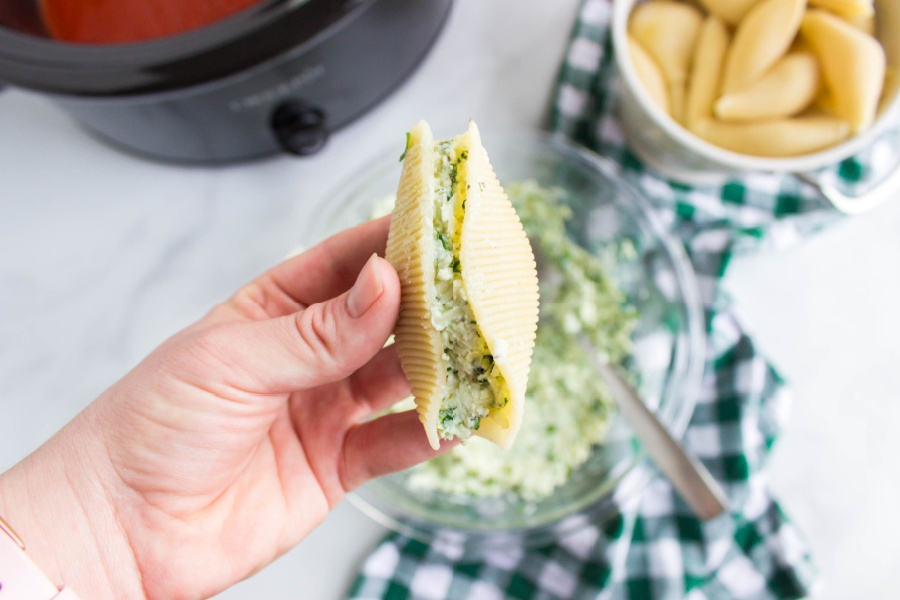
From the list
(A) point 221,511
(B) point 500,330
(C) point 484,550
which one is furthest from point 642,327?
(A) point 221,511

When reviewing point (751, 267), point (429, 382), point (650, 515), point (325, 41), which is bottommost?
point (650, 515)

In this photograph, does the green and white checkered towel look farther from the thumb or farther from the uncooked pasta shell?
the thumb

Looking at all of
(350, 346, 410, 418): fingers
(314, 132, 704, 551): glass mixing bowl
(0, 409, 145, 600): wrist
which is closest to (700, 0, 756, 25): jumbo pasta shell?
(314, 132, 704, 551): glass mixing bowl

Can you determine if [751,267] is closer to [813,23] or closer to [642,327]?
[642,327]

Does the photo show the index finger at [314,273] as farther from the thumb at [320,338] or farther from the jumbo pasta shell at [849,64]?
the jumbo pasta shell at [849,64]

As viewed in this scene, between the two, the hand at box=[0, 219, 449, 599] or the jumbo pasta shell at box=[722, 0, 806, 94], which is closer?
the hand at box=[0, 219, 449, 599]

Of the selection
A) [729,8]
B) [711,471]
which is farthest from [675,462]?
[729,8]

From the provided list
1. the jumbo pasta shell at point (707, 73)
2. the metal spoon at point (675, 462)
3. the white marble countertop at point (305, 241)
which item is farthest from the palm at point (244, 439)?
the jumbo pasta shell at point (707, 73)

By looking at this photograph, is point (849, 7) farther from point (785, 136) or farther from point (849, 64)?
point (785, 136)
